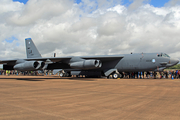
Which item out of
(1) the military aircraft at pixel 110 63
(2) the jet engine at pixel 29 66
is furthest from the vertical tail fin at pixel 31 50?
(2) the jet engine at pixel 29 66

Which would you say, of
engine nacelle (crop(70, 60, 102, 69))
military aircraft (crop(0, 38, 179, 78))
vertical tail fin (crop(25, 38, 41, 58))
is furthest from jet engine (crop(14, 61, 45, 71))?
vertical tail fin (crop(25, 38, 41, 58))

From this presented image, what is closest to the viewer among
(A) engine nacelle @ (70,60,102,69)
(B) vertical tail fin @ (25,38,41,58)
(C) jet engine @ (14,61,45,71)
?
(C) jet engine @ (14,61,45,71)

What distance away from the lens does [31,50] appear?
29.7m

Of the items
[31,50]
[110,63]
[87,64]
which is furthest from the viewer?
[31,50]

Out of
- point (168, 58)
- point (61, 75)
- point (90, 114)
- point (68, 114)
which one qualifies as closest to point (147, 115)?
point (90, 114)

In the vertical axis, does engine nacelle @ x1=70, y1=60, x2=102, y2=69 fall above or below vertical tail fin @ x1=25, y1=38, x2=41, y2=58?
below

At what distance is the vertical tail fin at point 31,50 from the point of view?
29.6 m

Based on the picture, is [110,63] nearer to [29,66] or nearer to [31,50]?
[29,66]

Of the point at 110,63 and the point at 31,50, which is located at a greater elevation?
the point at 31,50

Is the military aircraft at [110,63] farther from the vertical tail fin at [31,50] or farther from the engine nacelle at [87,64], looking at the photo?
the vertical tail fin at [31,50]

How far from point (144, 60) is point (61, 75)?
16325 millimetres

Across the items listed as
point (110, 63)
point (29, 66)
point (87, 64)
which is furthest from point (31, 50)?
point (110, 63)

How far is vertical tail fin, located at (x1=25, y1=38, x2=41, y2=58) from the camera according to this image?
29.6 meters

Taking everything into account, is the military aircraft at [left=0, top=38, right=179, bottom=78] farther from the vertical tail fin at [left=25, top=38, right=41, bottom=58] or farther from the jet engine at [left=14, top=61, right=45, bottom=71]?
the vertical tail fin at [left=25, top=38, right=41, bottom=58]
